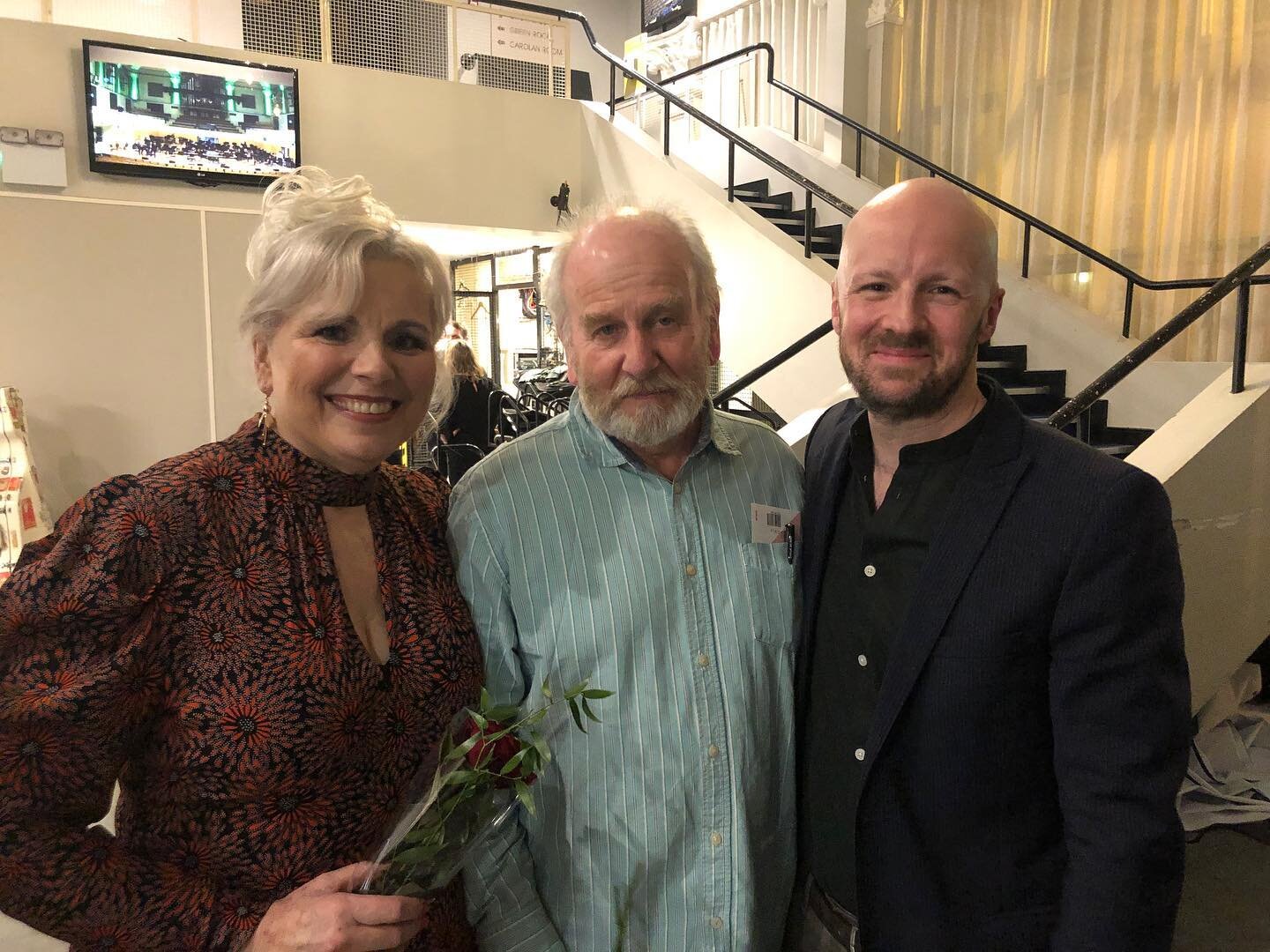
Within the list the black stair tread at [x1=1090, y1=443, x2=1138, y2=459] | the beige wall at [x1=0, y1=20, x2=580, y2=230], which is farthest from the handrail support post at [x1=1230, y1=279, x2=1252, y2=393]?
the beige wall at [x1=0, y1=20, x2=580, y2=230]

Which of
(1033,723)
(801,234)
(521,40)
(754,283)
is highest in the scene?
(521,40)

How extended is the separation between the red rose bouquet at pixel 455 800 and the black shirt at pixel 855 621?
1.88 feet

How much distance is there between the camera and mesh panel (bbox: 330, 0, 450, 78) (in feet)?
24.3

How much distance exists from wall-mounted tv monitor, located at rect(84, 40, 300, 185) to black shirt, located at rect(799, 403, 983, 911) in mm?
6091

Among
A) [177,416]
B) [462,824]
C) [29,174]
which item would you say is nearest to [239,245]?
[177,416]

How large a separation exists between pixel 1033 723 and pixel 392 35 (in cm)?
813

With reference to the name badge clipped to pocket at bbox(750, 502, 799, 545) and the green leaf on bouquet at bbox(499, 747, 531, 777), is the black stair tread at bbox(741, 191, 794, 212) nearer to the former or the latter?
the name badge clipped to pocket at bbox(750, 502, 799, 545)

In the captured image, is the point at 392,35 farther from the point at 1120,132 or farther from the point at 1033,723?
the point at 1033,723

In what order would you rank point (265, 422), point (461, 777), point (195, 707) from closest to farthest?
point (461, 777) < point (195, 707) < point (265, 422)

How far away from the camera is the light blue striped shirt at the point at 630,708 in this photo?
4.52 ft

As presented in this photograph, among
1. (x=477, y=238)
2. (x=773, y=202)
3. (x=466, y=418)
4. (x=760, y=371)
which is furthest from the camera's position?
(x=477, y=238)

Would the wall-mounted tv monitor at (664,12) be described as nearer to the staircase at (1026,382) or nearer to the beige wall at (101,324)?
the staircase at (1026,382)

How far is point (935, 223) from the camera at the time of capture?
4.60 feet

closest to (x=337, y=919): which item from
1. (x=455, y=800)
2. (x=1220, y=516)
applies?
(x=455, y=800)
